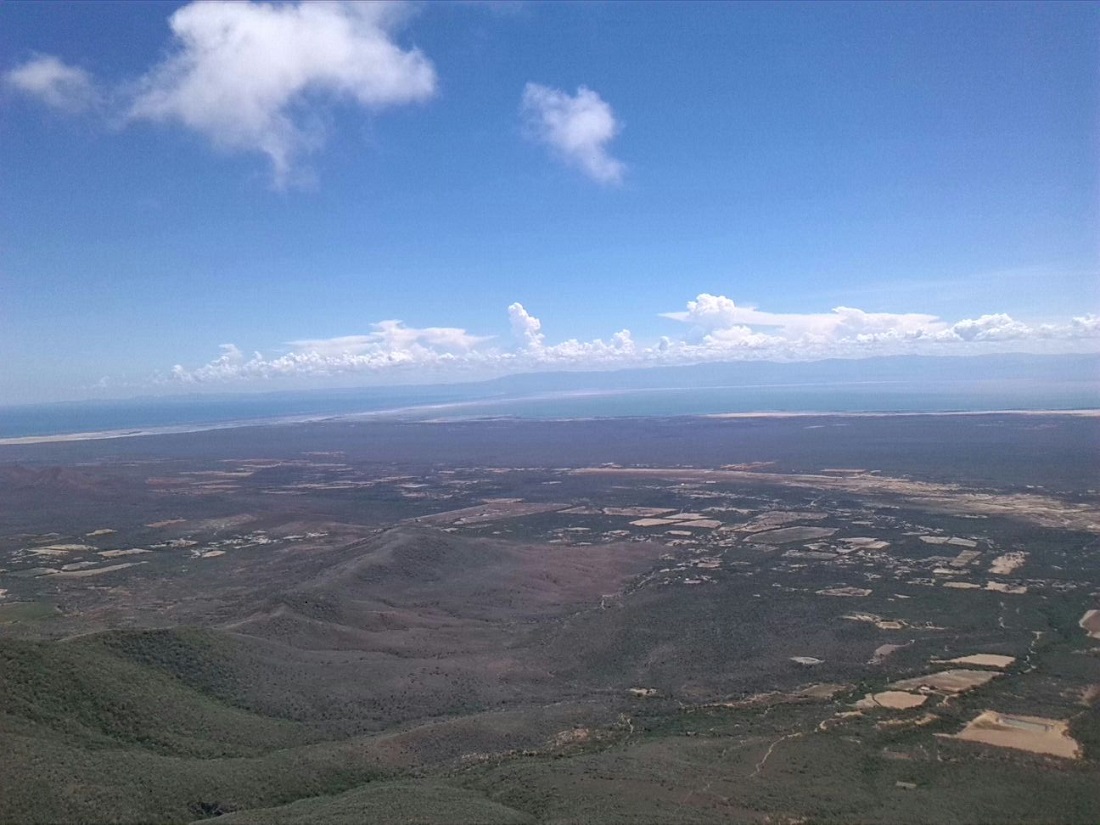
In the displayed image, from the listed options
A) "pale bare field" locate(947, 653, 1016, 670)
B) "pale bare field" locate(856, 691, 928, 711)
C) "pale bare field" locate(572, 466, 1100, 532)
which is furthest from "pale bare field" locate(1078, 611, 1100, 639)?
"pale bare field" locate(572, 466, 1100, 532)

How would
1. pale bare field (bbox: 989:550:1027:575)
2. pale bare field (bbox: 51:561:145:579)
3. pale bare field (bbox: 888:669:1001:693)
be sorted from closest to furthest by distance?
pale bare field (bbox: 888:669:1001:693)
pale bare field (bbox: 989:550:1027:575)
pale bare field (bbox: 51:561:145:579)

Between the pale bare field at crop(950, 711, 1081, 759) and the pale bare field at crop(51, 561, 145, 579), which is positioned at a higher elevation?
the pale bare field at crop(51, 561, 145, 579)

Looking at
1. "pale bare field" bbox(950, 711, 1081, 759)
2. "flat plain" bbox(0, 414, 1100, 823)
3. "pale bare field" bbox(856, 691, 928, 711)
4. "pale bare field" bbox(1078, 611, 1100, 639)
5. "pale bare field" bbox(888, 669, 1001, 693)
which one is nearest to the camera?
"flat plain" bbox(0, 414, 1100, 823)

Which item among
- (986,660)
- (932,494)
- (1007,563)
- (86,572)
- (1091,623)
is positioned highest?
(932,494)

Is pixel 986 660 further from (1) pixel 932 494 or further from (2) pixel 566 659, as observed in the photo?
(1) pixel 932 494

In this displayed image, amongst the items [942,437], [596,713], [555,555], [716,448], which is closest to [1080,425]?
[942,437]

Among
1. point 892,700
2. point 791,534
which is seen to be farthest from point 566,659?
point 791,534

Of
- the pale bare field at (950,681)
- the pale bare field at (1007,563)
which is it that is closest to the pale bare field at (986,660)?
the pale bare field at (950,681)

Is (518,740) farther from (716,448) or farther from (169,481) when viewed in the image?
(716,448)

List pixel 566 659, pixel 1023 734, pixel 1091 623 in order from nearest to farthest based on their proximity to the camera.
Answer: pixel 1023 734 → pixel 566 659 → pixel 1091 623

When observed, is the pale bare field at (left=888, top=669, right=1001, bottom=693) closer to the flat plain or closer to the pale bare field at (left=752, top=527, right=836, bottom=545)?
the flat plain
